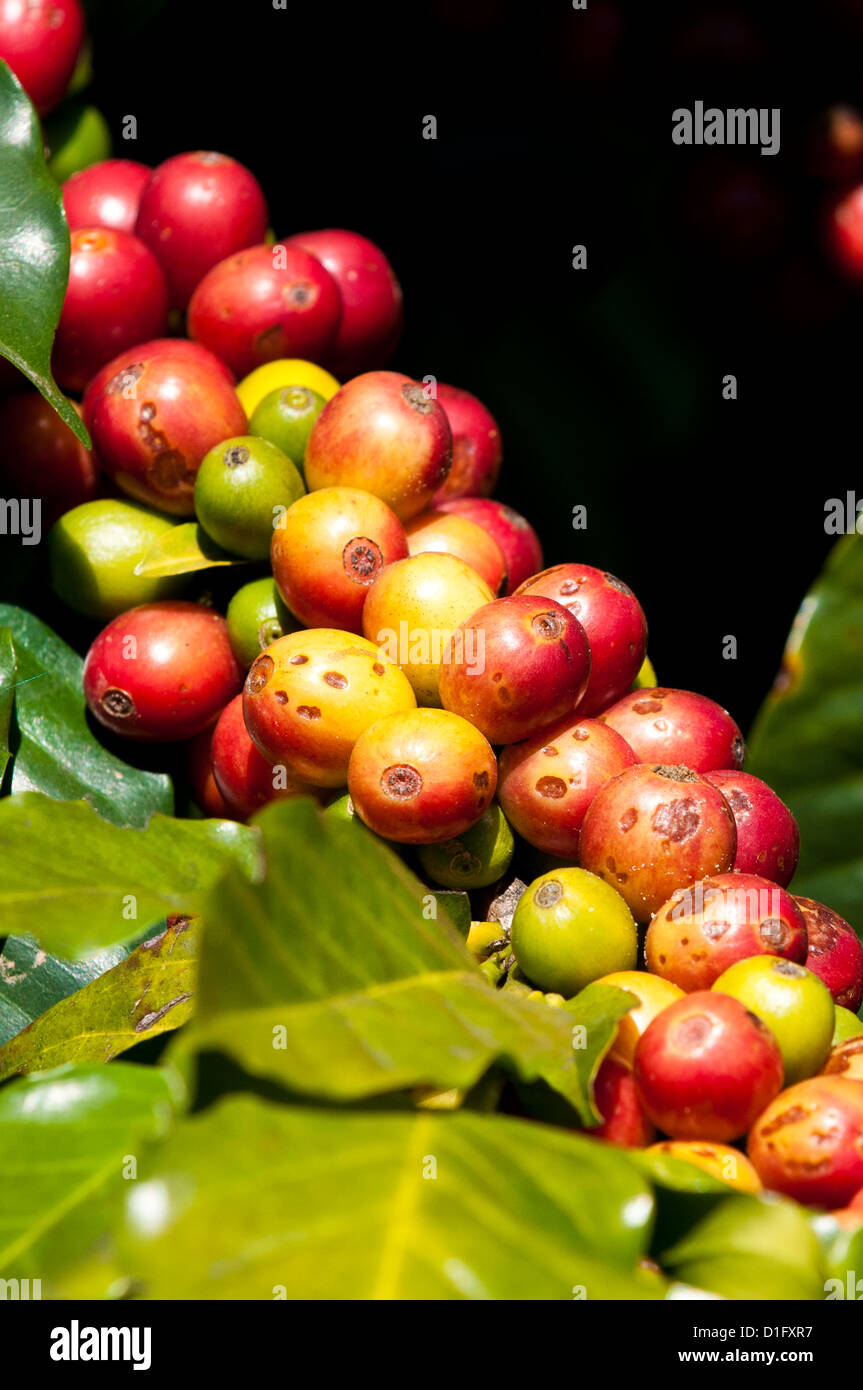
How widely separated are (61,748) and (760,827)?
2.61 feet

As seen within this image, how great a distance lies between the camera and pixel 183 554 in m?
1.37

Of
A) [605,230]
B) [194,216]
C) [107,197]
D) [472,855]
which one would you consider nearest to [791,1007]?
[472,855]

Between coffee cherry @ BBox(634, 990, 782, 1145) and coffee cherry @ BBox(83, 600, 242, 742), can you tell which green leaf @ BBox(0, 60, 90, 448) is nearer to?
coffee cherry @ BBox(83, 600, 242, 742)

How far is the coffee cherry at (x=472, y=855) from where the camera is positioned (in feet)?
3.78

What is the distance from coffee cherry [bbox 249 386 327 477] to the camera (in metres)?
1.40

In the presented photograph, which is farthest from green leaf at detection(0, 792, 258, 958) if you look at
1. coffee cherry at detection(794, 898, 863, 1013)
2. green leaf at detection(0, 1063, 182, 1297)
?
coffee cherry at detection(794, 898, 863, 1013)

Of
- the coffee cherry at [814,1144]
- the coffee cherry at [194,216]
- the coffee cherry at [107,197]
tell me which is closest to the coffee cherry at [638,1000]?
the coffee cherry at [814,1144]

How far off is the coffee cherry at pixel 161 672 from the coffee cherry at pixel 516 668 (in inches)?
12.6

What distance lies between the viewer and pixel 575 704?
45.5 inches

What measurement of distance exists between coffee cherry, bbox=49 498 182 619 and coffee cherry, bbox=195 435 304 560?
0.11 metres

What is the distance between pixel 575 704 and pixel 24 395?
82 cm

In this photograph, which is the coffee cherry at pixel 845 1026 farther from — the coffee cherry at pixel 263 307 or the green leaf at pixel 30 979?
the coffee cherry at pixel 263 307
